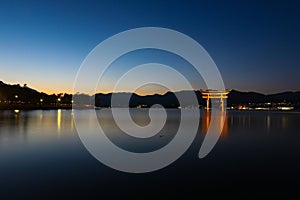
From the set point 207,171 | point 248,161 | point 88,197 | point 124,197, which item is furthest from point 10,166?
point 248,161

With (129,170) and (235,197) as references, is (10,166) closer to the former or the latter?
(129,170)

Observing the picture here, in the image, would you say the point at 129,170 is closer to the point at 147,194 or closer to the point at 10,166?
the point at 147,194

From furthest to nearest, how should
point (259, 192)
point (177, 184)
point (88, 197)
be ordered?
point (177, 184) < point (259, 192) < point (88, 197)

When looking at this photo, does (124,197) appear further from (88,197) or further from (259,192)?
(259,192)

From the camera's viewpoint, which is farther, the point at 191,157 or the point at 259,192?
the point at 191,157

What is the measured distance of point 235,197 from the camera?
7242 mm

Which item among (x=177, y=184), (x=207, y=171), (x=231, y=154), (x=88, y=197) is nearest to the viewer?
(x=88, y=197)

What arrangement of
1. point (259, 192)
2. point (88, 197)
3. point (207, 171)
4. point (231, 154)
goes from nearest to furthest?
1. point (88, 197)
2. point (259, 192)
3. point (207, 171)
4. point (231, 154)

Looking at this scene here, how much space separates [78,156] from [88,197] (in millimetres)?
6769

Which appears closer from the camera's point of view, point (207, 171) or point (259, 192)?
point (259, 192)

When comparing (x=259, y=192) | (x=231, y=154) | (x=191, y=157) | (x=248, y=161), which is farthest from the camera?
(x=231, y=154)

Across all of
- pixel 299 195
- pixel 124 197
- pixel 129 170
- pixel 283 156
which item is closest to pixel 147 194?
pixel 124 197

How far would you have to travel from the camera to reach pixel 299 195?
7453mm

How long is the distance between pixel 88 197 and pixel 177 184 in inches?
113
